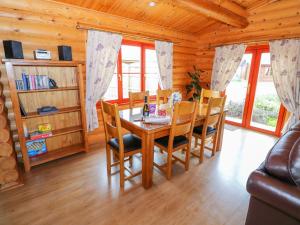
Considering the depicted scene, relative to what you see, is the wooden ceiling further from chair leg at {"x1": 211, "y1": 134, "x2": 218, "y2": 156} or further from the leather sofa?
the leather sofa

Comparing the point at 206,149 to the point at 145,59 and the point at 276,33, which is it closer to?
the point at 145,59

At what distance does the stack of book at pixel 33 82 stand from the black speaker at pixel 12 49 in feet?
0.82

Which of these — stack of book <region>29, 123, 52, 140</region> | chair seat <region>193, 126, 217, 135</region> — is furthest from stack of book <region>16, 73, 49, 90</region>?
chair seat <region>193, 126, 217, 135</region>

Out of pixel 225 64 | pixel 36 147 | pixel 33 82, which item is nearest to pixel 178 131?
pixel 33 82

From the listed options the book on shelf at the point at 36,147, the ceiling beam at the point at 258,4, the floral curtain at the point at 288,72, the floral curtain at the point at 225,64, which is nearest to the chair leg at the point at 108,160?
the book on shelf at the point at 36,147

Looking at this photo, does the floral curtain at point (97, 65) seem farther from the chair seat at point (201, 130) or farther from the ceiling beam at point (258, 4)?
the ceiling beam at point (258, 4)

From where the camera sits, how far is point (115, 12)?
287cm

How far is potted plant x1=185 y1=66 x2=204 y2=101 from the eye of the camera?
14.4 ft

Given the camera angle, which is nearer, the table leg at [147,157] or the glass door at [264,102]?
the table leg at [147,157]

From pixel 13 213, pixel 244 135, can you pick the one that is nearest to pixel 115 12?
pixel 13 213

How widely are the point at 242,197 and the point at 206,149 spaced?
113 cm

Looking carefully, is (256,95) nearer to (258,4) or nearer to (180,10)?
(258,4)

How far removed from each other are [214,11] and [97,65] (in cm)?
222

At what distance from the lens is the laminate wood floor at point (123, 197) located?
159 cm
